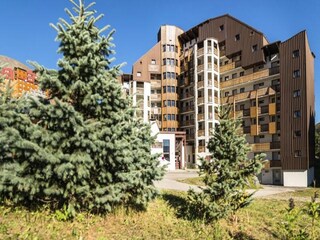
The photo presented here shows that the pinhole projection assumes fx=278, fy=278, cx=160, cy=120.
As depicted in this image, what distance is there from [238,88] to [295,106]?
1220 cm

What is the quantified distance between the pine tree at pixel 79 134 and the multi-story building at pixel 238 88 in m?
22.9

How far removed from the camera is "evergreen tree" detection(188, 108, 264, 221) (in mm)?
11016

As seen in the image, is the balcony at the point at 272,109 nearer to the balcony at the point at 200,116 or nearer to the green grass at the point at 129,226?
the balcony at the point at 200,116

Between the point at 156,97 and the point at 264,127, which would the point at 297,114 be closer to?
the point at 264,127

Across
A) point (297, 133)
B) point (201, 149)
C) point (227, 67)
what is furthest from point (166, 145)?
point (297, 133)

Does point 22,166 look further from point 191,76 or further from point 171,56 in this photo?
point 171,56

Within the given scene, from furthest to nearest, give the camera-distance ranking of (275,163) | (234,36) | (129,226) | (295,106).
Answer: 1. (234,36)
2. (275,163)
3. (295,106)
4. (129,226)

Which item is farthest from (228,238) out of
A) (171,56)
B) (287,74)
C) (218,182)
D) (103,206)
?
(171,56)

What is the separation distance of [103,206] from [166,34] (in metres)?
54.0

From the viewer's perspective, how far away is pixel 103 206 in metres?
9.54

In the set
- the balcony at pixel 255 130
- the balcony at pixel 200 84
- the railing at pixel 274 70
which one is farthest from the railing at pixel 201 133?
the railing at pixel 274 70

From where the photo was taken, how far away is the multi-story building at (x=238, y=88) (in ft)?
122

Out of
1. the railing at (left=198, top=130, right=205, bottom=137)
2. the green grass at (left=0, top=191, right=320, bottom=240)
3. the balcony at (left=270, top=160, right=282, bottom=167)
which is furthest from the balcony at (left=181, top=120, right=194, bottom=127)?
the green grass at (left=0, top=191, right=320, bottom=240)

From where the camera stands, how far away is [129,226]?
9.79 m
